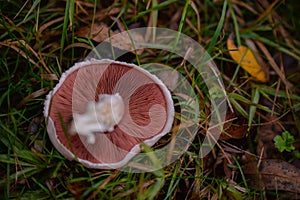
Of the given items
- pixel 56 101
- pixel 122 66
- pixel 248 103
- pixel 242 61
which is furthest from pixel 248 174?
pixel 56 101

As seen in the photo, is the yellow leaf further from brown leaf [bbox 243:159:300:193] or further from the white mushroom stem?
the white mushroom stem

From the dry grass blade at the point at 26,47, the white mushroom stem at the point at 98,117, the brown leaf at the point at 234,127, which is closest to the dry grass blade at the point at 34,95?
the dry grass blade at the point at 26,47

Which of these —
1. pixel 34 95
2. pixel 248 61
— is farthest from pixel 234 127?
pixel 34 95

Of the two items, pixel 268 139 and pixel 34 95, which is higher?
pixel 34 95

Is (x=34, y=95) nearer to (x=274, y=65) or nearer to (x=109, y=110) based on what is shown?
(x=109, y=110)

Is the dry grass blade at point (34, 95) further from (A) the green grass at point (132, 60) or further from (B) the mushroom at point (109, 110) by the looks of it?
(B) the mushroom at point (109, 110)

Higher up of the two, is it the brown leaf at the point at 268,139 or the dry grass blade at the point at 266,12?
the dry grass blade at the point at 266,12

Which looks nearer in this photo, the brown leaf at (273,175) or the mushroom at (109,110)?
the mushroom at (109,110)
